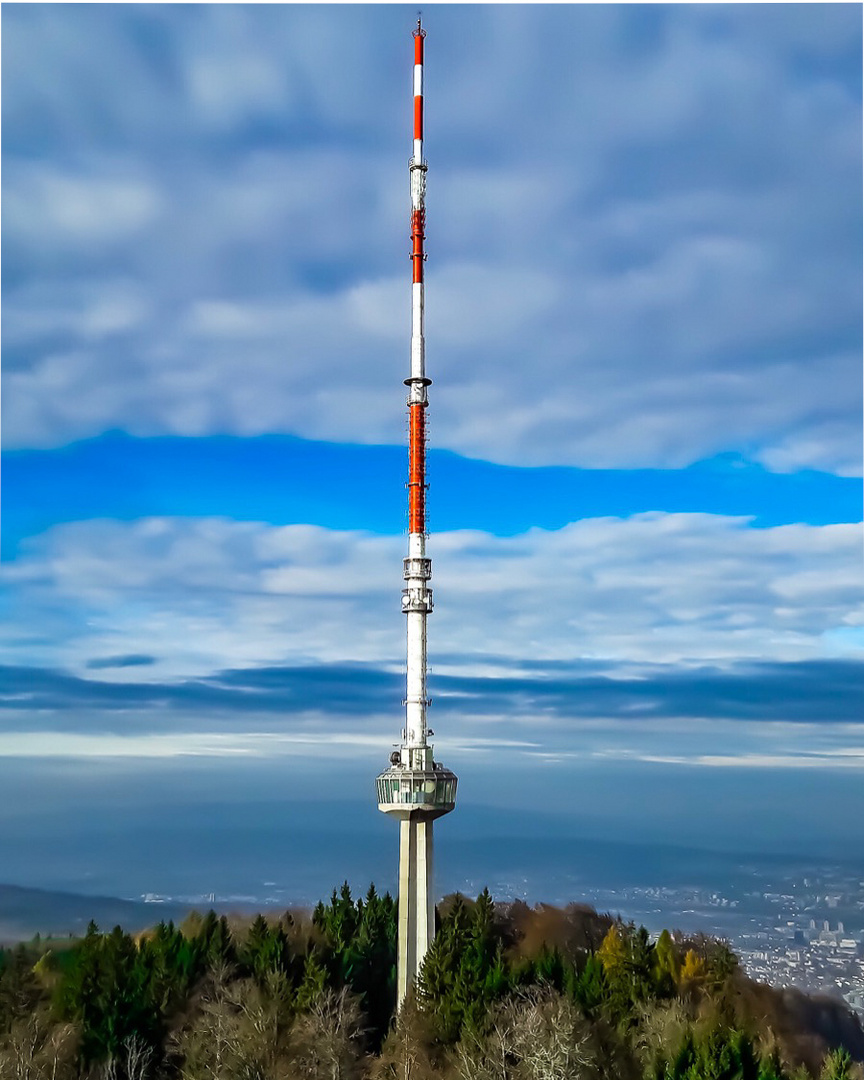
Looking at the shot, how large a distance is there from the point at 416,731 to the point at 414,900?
12.1 meters

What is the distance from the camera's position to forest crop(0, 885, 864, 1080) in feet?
196

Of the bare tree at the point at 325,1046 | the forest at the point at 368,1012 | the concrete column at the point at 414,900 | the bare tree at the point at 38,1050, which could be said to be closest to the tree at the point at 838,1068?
the forest at the point at 368,1012

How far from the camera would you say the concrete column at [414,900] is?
80188 millimetres

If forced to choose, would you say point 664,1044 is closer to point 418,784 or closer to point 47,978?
point 418,784

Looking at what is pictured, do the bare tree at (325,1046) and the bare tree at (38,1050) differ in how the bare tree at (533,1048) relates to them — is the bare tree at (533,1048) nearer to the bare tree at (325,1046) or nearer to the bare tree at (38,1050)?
the bare tree at (325,1046)

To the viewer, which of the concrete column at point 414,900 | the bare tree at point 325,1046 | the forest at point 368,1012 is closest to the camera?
the forest at point 368,1012

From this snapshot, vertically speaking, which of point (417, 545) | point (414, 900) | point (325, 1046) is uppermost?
point (417, 545)

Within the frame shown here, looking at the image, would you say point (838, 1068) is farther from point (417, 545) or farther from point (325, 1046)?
point (417, 545)

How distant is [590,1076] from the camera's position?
58.9 metres

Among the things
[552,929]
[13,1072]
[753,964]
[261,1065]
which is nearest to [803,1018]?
[552,929]

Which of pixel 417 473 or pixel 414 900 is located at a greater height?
pixel 417 473

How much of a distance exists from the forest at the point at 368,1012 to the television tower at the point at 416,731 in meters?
3.40

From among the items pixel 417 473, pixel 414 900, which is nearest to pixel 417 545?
pixel 417 473

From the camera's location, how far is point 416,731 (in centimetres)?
8525
